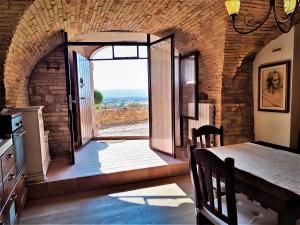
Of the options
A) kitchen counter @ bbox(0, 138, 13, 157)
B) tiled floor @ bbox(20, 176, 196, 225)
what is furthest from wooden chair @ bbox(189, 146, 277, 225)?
kitchen counter @ bbox(0, 138, 13, 157)

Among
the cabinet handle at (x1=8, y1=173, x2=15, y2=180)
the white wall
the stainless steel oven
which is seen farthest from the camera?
the white wall

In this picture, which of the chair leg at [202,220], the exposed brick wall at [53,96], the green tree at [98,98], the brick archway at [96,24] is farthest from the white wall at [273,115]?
the green tree at [98,98]

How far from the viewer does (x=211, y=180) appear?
57.7 inches

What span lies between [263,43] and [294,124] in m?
1.34

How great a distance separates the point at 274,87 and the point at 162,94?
187 cm

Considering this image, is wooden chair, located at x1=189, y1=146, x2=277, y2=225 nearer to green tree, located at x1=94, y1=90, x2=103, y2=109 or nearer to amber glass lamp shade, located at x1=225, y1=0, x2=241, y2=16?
amber glass lamp shade, located at x1=225, y1=0, x2=241, y2=16

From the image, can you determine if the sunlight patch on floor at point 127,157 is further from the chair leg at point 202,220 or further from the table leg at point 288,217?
the table leg at point 288,217

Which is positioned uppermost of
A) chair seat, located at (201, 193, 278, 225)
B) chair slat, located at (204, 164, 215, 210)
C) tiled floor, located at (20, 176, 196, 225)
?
chair slat, located at (204, 164, 215, 210)

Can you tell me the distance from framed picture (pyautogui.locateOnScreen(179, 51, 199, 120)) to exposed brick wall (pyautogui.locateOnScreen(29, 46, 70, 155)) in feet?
7.65

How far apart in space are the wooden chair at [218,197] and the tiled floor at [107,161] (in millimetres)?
1879

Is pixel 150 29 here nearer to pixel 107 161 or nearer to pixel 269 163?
pixel 107 161

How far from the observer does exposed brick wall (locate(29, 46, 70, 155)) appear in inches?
163

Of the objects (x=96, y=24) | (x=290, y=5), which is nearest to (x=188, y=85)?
(x=96, y=24)

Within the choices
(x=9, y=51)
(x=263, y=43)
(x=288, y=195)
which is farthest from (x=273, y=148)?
(x=9, y=51)
